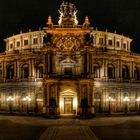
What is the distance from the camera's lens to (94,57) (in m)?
74.2

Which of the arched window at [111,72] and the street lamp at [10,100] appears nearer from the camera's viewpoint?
the arched window at [111,72]

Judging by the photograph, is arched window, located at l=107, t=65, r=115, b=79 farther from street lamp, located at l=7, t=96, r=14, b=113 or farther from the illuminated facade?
street lamp, located at l=7, t=96, r=14, b=113

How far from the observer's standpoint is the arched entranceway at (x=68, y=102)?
224 feet

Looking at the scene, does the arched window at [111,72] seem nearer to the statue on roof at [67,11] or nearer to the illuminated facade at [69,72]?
the illuminated facade at [69,72]

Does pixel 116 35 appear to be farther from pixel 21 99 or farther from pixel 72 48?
pixel 21 99

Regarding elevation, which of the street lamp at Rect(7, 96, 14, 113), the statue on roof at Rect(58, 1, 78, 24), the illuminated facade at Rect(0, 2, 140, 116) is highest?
the statue on roof at Rect(58, 1, 78, 24)

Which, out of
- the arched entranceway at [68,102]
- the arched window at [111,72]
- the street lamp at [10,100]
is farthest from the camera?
the street lamp at [10,100]

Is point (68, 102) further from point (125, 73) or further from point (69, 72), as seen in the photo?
point (125, 73)

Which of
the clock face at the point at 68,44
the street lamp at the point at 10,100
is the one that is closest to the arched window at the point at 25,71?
the street lamp at the point at 10,100

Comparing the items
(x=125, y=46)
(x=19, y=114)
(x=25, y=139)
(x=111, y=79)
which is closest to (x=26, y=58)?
(x=19, y=114)

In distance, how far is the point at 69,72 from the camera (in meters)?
71.1

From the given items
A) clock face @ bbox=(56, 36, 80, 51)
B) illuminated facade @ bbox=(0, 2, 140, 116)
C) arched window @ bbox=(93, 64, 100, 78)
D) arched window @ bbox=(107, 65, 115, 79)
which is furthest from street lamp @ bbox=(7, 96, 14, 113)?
arched window @ bbox=(107, 65, 115, 79)

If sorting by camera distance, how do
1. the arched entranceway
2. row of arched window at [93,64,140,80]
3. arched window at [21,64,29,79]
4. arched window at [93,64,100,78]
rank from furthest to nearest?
1. arched window at [21,64,29,79]
2. row of arched window at [93,64,140,80]
3. arched window at [93,64,100,78]
4. the arched entranceway

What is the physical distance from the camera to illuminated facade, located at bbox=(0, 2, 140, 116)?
222 ft
